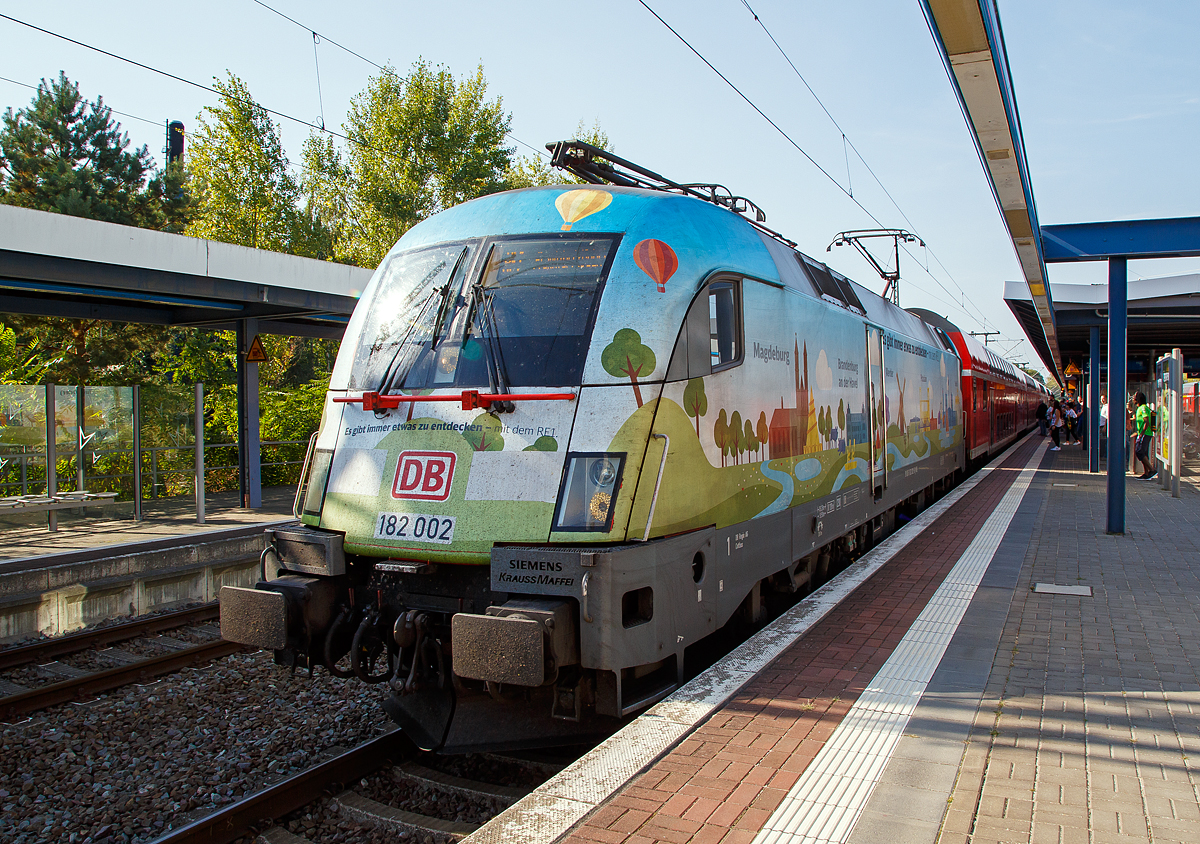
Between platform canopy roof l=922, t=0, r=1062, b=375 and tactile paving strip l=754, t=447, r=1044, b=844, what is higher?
platform canopy roof l=922, t=0, r=1062, b=375

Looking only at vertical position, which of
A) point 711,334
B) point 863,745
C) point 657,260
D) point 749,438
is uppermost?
point 657,260

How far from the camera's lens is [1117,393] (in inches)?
393

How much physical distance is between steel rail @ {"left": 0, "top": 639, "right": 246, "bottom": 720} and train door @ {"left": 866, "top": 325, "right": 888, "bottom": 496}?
6.60 m

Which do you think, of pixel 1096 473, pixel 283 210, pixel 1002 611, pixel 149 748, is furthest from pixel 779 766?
pixel 283 210

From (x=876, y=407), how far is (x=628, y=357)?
5.47 metres

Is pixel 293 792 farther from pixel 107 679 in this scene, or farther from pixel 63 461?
pixel 63 461

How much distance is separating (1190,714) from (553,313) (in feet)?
12.9

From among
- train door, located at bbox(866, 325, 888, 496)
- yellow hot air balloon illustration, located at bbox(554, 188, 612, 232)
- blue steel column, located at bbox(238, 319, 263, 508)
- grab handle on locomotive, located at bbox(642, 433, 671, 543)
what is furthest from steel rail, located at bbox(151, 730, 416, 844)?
blue steel column, located at bbox(238, 319, 263, 508)

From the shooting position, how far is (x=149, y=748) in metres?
5.37

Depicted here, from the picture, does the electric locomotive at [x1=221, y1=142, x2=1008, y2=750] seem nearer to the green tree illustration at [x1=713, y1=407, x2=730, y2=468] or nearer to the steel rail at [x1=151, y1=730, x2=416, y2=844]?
the green tree illustration at [x1=713, y1=407, x2=730, y2=468]

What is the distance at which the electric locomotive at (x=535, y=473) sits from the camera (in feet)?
14.2

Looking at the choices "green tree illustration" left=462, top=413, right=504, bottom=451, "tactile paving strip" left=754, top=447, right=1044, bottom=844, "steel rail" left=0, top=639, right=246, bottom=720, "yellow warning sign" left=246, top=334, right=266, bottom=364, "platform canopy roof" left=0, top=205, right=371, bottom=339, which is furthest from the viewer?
"yellow warning sign" left=246, top=334, right=266, bottom=364

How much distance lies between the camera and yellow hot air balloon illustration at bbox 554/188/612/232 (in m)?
5.12

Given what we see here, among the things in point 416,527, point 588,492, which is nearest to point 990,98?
point 588,492
